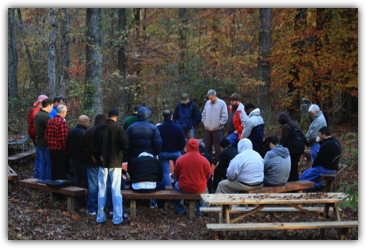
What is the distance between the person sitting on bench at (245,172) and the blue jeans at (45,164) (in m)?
3.96

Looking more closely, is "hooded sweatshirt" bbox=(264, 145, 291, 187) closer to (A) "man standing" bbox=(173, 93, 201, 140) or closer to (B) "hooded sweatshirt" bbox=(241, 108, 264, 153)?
(B) "hooded sweatshirt" bbox=(241, 108, 264, 153)

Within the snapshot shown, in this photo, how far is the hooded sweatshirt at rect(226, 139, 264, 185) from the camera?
20.0 feet

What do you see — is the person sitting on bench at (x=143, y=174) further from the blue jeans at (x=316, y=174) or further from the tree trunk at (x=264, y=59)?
the tree trunk at (x=264, y=59)

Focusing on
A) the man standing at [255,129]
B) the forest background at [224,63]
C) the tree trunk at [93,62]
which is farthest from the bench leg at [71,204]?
the tree trunk at [93,62]

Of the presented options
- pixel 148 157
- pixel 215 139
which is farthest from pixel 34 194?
pixel 215 139

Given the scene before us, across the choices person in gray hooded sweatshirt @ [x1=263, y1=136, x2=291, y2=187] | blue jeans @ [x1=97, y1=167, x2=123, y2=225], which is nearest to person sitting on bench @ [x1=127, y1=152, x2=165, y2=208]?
blue jeans @ [x1=97, y1=167, x2=123, y2=225]

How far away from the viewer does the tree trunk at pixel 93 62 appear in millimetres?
11961

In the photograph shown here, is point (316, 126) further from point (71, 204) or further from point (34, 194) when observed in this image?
point (34, 194)

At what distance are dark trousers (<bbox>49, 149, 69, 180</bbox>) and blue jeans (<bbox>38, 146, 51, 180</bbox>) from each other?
57 cm
